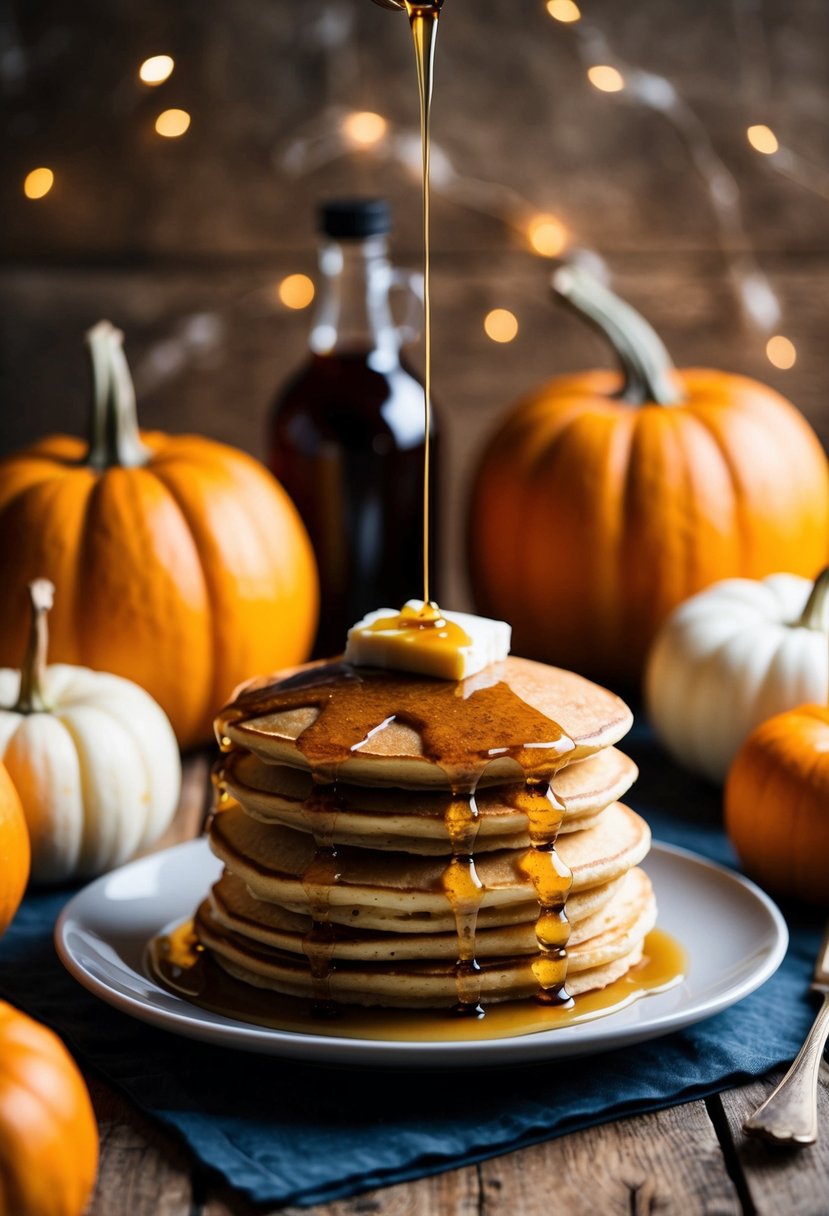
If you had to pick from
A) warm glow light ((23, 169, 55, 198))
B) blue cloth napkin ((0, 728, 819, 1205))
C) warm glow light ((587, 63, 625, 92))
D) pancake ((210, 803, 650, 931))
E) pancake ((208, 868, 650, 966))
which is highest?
warm glow light ((587, 63, 625, 92))

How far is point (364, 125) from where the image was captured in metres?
3.05

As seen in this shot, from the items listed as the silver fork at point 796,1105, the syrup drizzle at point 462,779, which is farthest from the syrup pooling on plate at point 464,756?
the silver fork at point 796,1105

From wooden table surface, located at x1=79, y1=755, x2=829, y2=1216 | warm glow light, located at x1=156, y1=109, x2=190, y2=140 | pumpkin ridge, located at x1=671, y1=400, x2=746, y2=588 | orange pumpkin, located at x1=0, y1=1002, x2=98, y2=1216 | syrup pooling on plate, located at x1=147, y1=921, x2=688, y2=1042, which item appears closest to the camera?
orange pumpkin, located at x1=0, y1=1002, x2=98, y2=1216

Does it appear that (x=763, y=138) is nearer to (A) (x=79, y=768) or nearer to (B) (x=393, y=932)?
(A) (x=79, y=768)

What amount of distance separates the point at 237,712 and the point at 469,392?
6.16 feet

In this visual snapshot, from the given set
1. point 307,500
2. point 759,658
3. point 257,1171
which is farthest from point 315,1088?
point 307,500

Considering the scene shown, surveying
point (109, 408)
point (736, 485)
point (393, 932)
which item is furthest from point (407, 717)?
point (736, 485)

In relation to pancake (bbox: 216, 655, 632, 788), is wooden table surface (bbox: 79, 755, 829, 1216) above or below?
below

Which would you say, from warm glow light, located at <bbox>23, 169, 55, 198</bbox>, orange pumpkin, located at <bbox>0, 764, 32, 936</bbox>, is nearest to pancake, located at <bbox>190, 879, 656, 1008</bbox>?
orange pumpkin, located at <bbox>0, 764, 32, 936</bbox>

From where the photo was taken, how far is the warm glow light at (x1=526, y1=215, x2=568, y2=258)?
3.12 metres

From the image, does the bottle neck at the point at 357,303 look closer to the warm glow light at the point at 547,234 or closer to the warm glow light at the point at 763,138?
the warm glow light at the point at 547,234

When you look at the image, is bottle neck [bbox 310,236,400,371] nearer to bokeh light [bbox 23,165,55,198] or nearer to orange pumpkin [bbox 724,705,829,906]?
bokeh light [bbox 23,165,55,198]

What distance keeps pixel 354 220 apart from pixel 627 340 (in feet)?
1.77

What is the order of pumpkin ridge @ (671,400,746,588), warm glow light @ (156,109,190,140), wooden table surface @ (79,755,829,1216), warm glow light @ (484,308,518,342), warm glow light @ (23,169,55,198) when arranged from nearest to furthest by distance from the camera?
wooden table surface @ (79,755,829,1216)
pumpkin ridge @ (671,400,746,588)
warm glow light @ (23,169,55,198)
warm glow light @ (156,109,190,140)
warm glow light @ (484,308,518,342)
